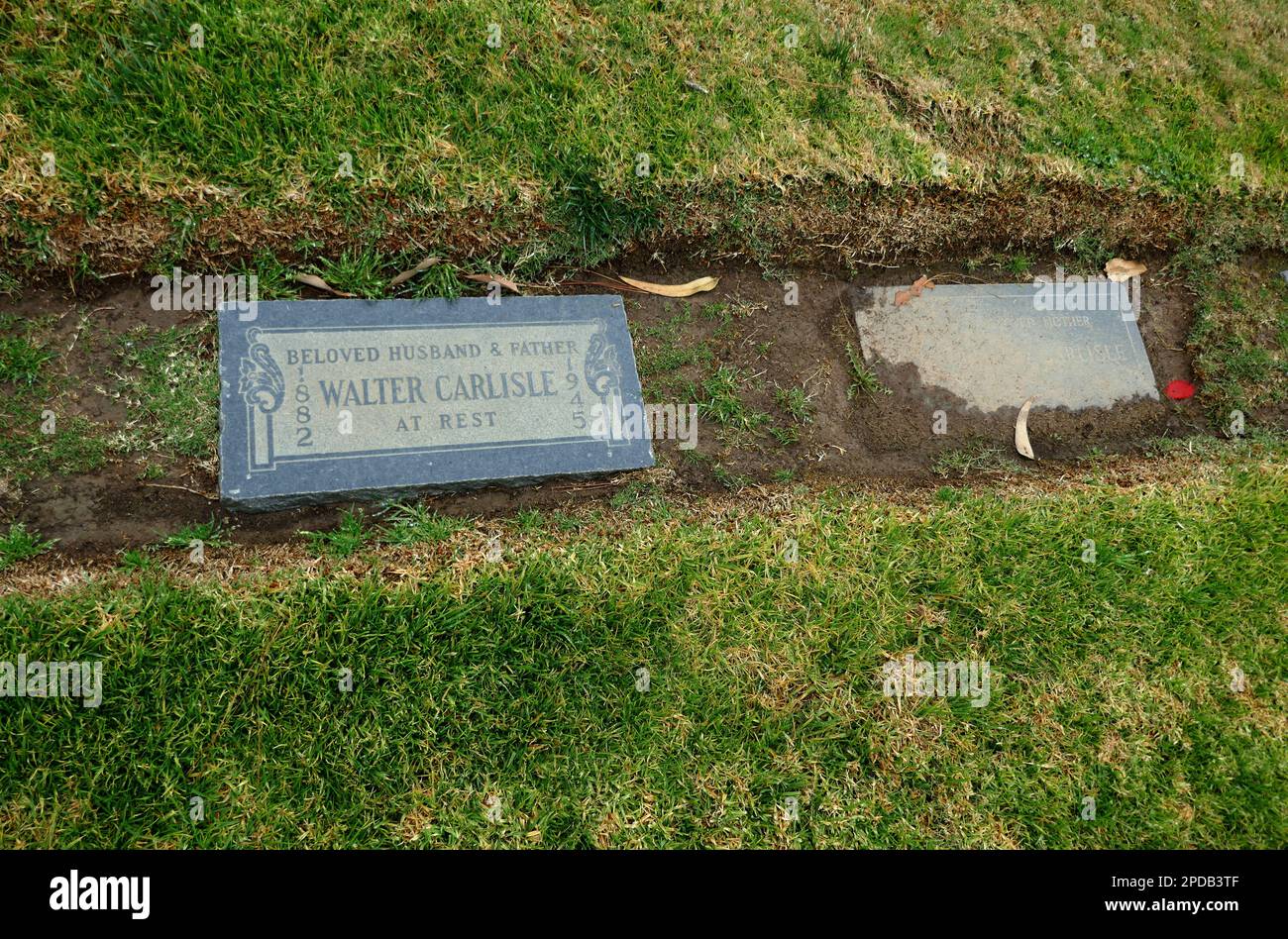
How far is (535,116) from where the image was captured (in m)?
3.18

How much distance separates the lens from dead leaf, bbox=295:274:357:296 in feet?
9.21

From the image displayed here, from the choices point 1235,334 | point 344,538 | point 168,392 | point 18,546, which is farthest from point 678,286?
point 1235,334

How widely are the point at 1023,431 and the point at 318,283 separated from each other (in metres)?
3.06

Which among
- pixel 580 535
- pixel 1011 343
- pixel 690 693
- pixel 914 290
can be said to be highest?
pixel 914 290

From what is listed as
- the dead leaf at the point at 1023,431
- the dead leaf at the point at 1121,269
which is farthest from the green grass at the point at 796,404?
the dead leaf at the point at 1121,269

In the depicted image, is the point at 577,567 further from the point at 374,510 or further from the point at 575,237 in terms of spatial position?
the point at 575,237

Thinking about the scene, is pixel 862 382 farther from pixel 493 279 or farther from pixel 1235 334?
pixel 1235 334

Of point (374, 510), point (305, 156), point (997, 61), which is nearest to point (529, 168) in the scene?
point (305, 156)

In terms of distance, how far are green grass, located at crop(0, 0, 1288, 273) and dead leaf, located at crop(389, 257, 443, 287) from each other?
0.07 metres

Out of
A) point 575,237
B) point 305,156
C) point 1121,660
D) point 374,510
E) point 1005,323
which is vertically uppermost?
point 305,156

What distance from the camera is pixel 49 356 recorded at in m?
2.58

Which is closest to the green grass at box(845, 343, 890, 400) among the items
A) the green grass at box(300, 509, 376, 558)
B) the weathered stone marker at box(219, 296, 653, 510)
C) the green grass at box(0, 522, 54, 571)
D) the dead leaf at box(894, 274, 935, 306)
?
the dead leaf at box(894, 274, 935, 306)

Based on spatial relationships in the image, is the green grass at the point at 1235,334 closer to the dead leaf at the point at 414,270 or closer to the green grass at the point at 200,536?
the dead leaf at the point at 414,270

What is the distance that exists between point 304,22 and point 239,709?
8.70ft
